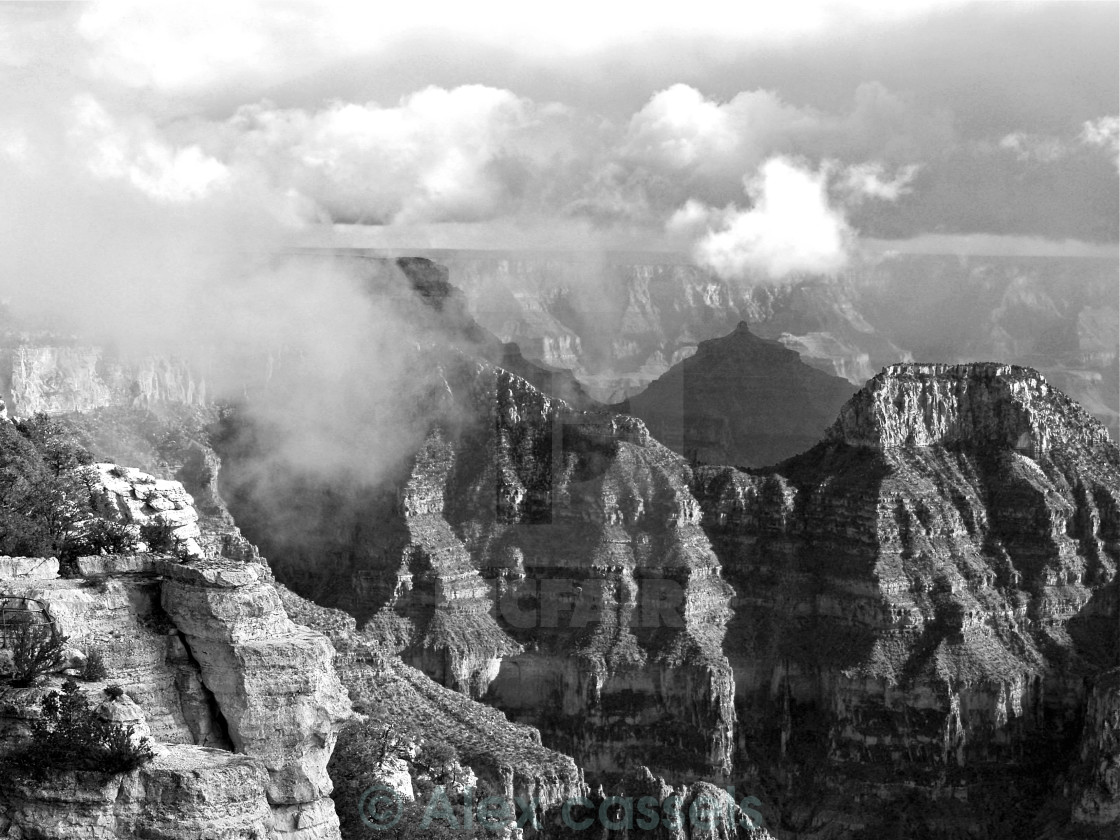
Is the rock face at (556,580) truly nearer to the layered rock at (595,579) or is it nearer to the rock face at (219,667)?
the layered rock at (595,579)

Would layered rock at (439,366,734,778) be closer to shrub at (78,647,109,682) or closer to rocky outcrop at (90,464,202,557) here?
rocky outcrop at (90,464,202,557)

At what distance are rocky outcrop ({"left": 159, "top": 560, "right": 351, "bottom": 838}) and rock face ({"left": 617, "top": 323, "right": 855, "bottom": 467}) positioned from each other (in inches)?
4421

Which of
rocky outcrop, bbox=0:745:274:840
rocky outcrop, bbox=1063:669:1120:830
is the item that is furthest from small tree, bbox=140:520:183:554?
rocky outcrop, bbox=1063:669:1120:830

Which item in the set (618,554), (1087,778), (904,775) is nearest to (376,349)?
(618,554)

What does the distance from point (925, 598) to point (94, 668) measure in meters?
74.4

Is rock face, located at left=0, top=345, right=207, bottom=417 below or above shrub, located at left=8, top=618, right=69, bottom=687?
above

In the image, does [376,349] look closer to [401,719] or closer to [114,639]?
[401,719]

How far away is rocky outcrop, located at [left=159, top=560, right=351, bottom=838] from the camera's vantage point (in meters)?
43.7

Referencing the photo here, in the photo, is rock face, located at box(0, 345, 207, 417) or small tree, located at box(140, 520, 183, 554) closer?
small tree, located at box(140, 520, 183, 554)

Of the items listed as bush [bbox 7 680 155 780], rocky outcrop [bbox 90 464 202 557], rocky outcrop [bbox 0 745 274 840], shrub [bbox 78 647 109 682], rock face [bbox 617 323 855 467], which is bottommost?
rocky outcrop [bbox 0 745 274 840]

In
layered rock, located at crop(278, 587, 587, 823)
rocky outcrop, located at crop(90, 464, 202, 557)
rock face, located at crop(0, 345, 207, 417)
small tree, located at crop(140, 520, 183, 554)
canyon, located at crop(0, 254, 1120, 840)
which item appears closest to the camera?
small tree, located at crop(140, 520, 183, 554)

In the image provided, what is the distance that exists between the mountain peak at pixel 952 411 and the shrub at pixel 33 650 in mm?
80511

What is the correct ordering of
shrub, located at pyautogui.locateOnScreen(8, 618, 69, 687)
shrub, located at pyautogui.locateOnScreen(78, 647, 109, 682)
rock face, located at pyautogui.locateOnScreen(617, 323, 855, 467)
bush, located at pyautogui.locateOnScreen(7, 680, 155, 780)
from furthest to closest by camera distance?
rock face, located at pyautogui.locateOnScreen(617, 323, 855, 467)
shrub, located at pyautogui.locateOnScreen(78, 647, 109, 682)
shrub, located at pyautogui.locateOnScreen(8, 618, 69, 687)
bush, located at pyautogui.locateOnScreen(7, 680, 155, 780)

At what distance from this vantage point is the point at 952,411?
11812 centimetres
